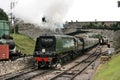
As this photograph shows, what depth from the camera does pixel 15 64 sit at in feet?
→ 105

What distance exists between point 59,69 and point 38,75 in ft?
17.1

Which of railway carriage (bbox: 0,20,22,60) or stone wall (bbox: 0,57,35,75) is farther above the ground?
railway carriage (bbox: 0,20,22,60)

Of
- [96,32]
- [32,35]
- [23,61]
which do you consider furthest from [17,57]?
[96,32]

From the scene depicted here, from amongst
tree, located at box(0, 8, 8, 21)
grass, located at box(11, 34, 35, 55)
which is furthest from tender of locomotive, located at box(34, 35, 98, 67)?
tree, located at box(0, 8, 8, 21)

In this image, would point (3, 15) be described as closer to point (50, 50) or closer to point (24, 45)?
point (24, 45)

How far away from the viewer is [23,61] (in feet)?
111

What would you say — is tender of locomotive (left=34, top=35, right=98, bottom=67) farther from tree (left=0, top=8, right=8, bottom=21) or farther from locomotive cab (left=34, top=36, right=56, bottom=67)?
tree (left=0, top=8, right=8, bottom=21)

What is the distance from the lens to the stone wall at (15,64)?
97.6ft

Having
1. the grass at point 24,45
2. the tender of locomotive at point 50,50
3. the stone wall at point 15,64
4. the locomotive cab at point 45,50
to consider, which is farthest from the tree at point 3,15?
the locomotive cab at point 45,50

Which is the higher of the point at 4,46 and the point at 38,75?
the point at 4,46

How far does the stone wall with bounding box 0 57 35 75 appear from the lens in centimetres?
2976

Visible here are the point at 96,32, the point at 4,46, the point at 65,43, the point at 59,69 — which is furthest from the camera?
the point at 96,32

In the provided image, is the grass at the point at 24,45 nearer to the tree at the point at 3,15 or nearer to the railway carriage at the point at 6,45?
the tree at the point at 3,15

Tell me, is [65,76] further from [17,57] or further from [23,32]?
[23,32]
